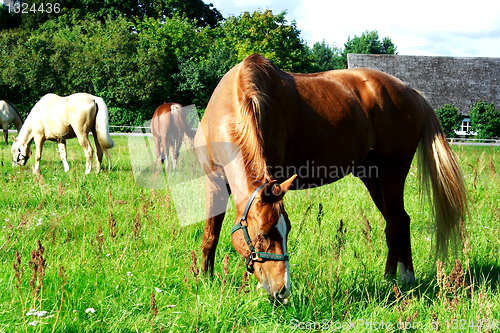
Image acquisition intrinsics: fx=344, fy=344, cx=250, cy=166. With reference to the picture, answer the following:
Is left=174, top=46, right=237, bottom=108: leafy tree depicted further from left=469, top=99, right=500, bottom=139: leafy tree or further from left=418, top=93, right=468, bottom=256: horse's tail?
left=418, top=93, right=468, bottom=256: horse's tail

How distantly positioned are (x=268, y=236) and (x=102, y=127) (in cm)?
660

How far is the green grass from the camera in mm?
2057

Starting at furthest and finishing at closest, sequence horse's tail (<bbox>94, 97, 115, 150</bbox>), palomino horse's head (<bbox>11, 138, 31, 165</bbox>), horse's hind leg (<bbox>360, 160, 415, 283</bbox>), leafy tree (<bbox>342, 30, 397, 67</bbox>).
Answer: leafy tree (<bbox>342, 30, 397, 67</bbox>) < palomino horse's head (<bbox>11, 138, 31, 165</bbox>) < horse's tail (<bbox>94, 97, 115, 150</bbox>) < horse's hind leg (<bbox>360, 160, 415, 283</bbox>)

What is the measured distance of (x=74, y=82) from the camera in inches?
1048

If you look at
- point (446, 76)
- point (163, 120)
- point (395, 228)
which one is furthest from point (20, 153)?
point (446, 76)

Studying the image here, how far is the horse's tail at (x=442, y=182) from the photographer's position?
3221mm

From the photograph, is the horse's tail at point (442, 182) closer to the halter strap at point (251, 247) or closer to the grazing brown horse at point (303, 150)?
the grazing brown horse at point (303, 150)

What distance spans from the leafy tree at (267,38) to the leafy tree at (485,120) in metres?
15.9

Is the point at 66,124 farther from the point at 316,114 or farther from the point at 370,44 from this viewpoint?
the point at 370,44

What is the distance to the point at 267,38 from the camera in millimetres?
31828

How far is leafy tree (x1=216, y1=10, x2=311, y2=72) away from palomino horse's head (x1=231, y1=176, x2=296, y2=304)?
99.3ft

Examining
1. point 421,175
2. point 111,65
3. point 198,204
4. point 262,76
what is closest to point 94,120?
point 198,204

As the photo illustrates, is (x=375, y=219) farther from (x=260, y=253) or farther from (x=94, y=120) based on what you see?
(x=94, y=120)

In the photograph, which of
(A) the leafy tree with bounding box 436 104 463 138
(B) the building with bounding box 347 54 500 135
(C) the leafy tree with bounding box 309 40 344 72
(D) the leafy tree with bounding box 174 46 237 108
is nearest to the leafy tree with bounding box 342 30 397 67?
(C) the leafy tree with bounding box 309 40 344 72
